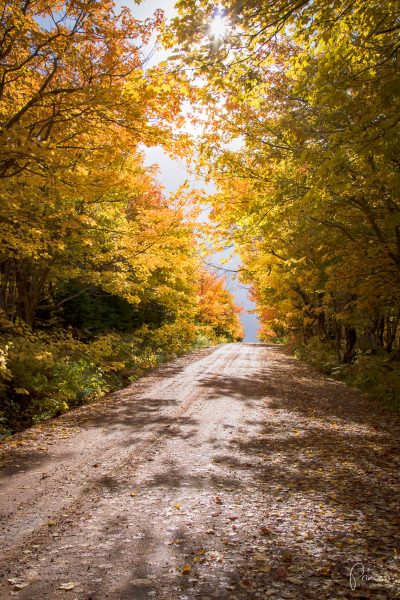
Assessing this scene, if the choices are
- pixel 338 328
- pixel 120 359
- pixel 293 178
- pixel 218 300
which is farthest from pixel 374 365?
pixel 218 300

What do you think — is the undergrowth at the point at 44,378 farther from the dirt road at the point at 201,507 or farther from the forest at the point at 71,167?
the dirt road at the point at 201,507

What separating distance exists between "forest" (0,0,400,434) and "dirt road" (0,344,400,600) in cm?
229

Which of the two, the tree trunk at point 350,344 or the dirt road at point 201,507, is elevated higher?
the tree trunk at point 350,344

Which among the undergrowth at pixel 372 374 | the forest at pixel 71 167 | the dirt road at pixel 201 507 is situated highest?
the forest at pixel 71 167

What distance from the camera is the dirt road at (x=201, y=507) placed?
332 cm

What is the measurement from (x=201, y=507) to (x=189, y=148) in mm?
6406

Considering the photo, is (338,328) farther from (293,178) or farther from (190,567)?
(190,567)

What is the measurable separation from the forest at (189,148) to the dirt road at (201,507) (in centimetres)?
229

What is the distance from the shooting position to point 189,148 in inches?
328

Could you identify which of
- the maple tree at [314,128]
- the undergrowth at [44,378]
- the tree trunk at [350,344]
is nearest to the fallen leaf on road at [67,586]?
the undergrowth at [44,378]

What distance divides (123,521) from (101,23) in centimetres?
734

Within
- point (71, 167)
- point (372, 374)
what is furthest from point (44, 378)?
point (372, 374)

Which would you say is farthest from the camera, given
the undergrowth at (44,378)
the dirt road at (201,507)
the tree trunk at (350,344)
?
the tree trunk at (350,344)

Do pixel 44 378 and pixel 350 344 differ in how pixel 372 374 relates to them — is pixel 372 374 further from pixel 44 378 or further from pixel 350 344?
pixel 44 378
